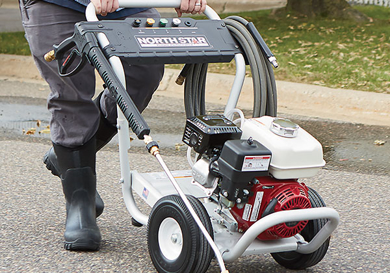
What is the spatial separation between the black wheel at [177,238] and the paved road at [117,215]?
209mm

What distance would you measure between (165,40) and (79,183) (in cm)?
76

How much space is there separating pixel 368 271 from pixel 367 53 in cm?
617

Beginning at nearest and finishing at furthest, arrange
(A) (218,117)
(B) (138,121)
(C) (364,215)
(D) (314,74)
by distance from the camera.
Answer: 1. (B) (138,121)
2. (A) (218,117)
3. (C) (364,215)
4. (D) (314,74)

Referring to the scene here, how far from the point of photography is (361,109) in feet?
20.5

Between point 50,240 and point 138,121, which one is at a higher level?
point 138,121

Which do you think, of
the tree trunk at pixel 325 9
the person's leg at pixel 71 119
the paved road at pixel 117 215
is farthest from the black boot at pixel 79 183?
the tree trunk at pixel 325 9

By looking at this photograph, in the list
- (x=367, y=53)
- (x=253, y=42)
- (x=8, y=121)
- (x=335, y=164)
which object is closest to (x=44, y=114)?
(x=8, y=121)

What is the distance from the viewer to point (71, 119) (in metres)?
2.77

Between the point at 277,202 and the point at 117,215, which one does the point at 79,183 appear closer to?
the point at 117,215

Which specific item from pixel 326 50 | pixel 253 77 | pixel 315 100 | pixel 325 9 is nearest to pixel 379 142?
pixel 315 100

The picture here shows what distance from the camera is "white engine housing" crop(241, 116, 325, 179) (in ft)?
7.12

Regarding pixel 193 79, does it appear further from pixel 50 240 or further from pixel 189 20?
pixel 50 240

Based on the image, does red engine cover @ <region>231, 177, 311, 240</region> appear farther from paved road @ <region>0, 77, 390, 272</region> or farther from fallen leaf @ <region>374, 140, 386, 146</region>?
fallen leaf @ <region>374, 140, 386, 146</region>

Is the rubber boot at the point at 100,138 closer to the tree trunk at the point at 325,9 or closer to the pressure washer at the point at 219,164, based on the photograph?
the pressure washer at the point at 219,164
